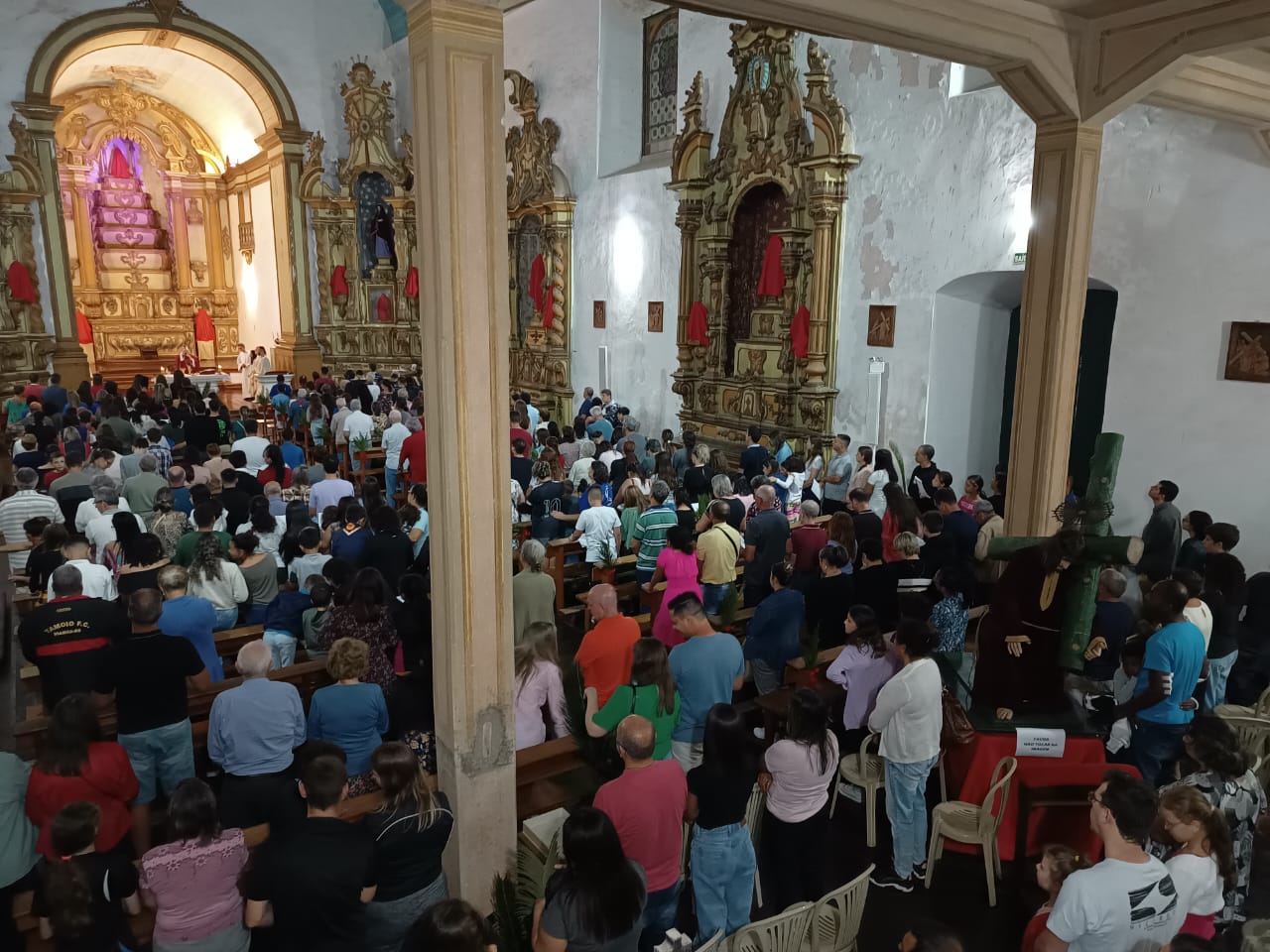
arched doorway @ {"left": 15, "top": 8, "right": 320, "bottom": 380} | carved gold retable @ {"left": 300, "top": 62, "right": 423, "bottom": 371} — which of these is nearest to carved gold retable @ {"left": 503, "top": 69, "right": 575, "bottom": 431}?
carved gold retable @ {"left": 300, "top": 62, "right": 423, "bottom": 371}

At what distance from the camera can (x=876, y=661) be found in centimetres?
468

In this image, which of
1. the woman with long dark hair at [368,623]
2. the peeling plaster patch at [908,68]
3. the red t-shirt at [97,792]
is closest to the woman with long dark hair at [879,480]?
the peeling plaster patch at [908,68]

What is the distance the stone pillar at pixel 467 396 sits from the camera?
3.63 metres

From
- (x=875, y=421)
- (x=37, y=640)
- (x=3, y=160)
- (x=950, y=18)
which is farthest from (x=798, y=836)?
(x=3, y=160)

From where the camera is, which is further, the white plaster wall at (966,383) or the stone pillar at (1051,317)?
Result: the white plaster wall at (966,383)

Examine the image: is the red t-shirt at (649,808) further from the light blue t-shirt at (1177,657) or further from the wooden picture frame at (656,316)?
the wooden picture frame at (656,316)

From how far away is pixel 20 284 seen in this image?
52.7ft

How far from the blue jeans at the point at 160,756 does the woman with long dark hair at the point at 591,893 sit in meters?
2.51

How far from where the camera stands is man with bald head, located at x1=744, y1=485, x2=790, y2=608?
666 centimetres

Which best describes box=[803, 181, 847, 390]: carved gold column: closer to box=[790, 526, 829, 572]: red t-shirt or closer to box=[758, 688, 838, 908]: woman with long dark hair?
box=[790, 526, 829, 572]: red t-shirt

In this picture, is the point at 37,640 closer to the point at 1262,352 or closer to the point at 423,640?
the point at 423,640

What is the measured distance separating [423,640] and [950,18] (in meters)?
4.55

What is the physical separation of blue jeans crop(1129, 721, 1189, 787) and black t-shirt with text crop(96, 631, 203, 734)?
5.03m

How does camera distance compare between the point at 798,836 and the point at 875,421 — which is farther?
the point at 875,421
